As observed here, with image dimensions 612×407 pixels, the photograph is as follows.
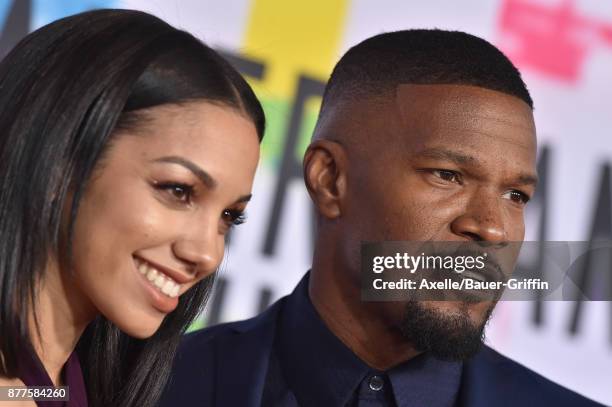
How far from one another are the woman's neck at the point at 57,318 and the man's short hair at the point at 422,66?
0.63m

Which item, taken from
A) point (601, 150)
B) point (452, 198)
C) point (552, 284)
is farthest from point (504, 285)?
point (601, 150)

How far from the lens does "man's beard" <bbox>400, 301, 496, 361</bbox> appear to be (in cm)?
158

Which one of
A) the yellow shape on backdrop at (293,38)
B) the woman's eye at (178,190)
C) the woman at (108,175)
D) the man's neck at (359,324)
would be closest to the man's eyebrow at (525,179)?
the man's neck at (359,324)

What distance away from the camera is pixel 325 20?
2.52 meters

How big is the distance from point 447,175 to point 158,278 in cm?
52

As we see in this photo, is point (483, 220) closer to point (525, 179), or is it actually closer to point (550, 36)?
point (525, 179)

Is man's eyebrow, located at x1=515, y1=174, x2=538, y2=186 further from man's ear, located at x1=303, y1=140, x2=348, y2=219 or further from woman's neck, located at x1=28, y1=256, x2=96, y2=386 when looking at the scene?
woman's neck, located at x1=28, y1=256, x2=96, y2=386

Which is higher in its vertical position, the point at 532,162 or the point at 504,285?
the point at 532,162

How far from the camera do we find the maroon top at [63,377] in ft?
4.49

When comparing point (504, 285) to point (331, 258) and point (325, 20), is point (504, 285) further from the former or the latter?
point (325, 20)

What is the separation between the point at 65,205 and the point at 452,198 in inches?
24.2

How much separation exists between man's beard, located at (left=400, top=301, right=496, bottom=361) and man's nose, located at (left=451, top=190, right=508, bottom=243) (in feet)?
0.38

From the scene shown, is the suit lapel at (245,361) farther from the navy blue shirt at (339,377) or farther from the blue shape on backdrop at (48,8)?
the blue shape on backdrop at (48,8)

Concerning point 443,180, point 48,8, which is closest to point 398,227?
point 443,180
